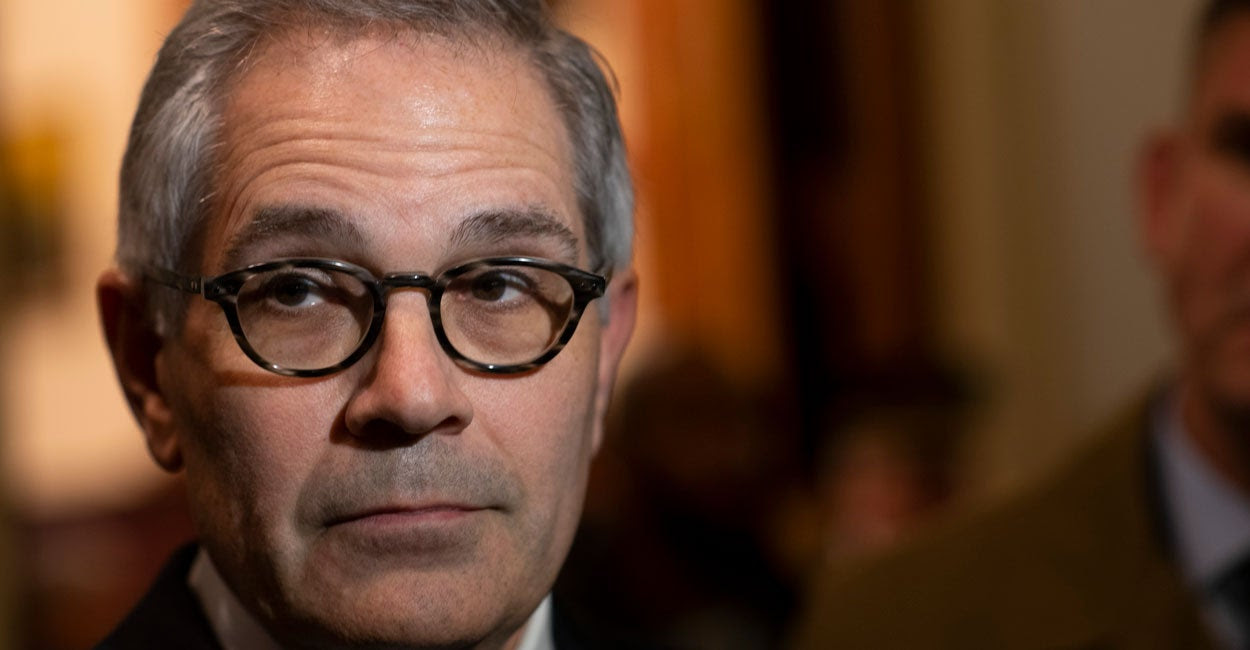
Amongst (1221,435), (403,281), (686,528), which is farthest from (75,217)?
(403,281)

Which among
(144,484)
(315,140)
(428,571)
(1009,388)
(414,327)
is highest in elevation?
(315,140)

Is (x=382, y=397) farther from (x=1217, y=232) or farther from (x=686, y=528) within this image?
(x=686, y=528)

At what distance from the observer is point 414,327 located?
1.40 m

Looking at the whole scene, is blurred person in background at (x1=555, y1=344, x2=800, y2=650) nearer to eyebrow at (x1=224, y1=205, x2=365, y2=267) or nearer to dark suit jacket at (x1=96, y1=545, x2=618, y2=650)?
dark suit jacket at (x1=96, y1=545, x2=618, y2=650)

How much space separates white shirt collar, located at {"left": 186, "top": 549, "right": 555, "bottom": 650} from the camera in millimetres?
1542

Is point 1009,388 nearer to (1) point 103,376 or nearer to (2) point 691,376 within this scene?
(2) point 691,376

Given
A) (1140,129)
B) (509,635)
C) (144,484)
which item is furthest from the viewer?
(1140,129)

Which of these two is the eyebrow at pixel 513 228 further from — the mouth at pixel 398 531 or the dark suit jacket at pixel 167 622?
the dark suit jacket at pixel 167 622

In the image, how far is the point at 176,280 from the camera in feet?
4.91

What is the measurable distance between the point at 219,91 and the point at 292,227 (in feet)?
0.59

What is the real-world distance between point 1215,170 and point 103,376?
3.69 m

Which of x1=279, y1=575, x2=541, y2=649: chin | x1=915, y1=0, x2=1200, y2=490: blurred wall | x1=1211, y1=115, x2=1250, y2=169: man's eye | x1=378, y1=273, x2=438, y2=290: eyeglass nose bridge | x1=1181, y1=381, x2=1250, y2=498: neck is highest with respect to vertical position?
x1=378, y1=273, x2=438, y2=290: eyeglass nose bridge

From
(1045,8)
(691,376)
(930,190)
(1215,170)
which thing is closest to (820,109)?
(930,190)

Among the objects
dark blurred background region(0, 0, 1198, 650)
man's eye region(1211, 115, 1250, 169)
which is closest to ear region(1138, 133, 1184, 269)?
man's eye region(1211, 115, 1250, 169)
